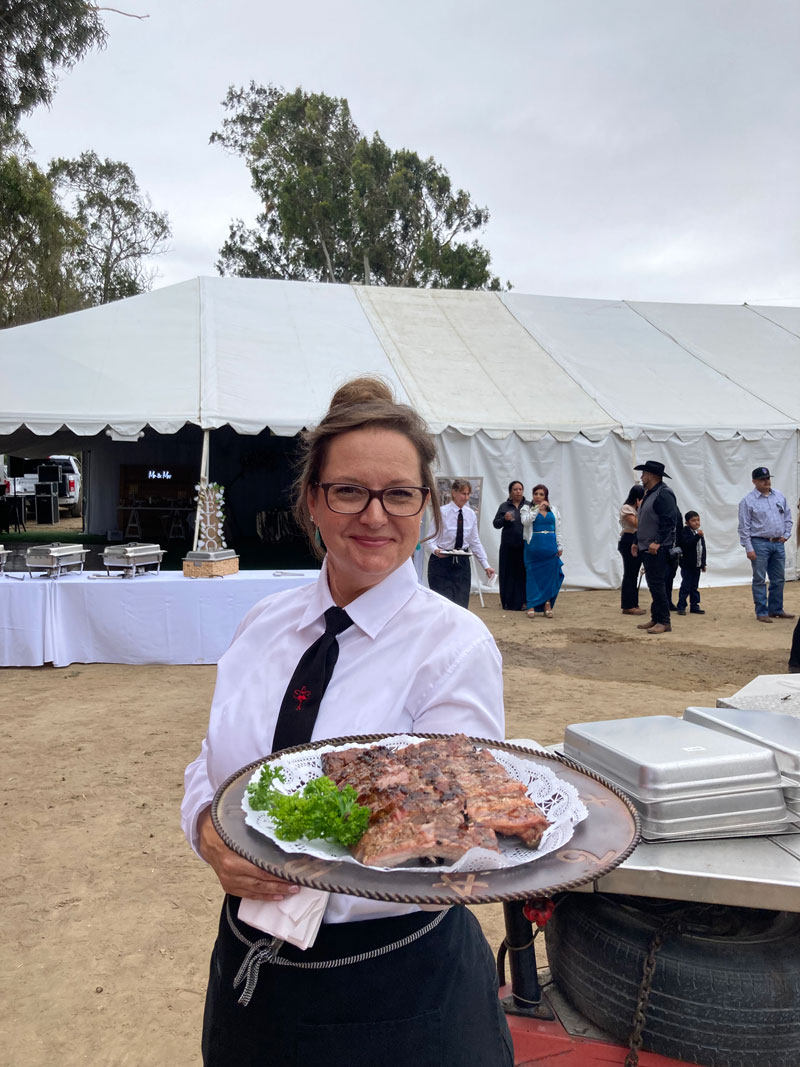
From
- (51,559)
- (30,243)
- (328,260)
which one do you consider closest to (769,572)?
(51,559)

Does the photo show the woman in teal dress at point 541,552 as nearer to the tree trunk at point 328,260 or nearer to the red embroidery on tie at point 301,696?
the red embroidery on tie at point 301,696

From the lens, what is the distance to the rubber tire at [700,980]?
64.8 inches

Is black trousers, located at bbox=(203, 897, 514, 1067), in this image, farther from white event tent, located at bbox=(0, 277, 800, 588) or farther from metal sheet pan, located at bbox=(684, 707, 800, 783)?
white event tent, located at bbox=(0, 277, 800, 588)

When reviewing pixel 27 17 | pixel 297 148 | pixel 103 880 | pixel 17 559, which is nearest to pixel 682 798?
pixel 103 880

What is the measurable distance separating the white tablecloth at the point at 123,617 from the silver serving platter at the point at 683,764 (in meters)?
5.87

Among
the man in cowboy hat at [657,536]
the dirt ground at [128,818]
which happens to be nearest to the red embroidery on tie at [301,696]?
the dirt ground at [128,818]

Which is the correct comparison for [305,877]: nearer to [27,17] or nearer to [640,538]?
[640,538]

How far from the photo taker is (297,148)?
33312 mm

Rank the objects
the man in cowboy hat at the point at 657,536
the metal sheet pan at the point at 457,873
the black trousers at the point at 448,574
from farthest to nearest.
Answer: the man in cowboy hat at the point at 657,536 → the black trousers at the point at 448,574 → the metal sheet pan at the point at 457,873

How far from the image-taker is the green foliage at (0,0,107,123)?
13.9 meters

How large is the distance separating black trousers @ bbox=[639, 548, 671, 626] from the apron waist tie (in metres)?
8.74

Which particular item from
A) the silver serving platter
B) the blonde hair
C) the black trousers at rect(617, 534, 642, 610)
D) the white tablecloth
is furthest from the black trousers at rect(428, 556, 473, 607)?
the blonde hair

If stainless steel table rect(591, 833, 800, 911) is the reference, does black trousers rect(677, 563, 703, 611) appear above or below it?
below

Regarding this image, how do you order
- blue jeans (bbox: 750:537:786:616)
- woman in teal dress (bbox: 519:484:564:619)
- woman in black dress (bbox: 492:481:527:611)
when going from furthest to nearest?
woman in black dress (bbox: 492:481:527:611) → woman in teal dress (bbox: 519:484:564:619) → blue jeans (bbox: 750:537:786:616)
